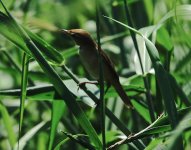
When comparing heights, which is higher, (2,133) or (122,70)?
(122,70)

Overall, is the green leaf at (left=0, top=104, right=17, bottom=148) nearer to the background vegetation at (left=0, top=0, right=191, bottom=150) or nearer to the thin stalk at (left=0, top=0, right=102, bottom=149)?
the background vegetation at (left=0, top=0, right=191, bottom=150)

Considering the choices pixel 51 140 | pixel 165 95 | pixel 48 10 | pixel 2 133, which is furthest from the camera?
pixel 48 10

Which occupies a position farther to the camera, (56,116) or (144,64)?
(144,64)

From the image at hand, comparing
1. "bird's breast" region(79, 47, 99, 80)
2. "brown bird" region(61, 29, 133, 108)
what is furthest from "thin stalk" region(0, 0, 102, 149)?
"bird's breast" region(79, 47, 99, 80)

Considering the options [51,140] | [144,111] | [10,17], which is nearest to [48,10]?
[144,111]

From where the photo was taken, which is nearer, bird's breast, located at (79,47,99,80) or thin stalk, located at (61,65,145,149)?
thin stalk, located at (61,65,145,149)

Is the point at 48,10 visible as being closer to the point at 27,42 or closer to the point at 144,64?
the point at 144,64

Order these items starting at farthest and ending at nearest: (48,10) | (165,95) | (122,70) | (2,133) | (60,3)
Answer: (48,10), (60,3), (2,133), (122,70), (165,95)

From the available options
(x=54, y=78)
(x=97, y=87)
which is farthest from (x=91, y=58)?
(x=54, y=78)
